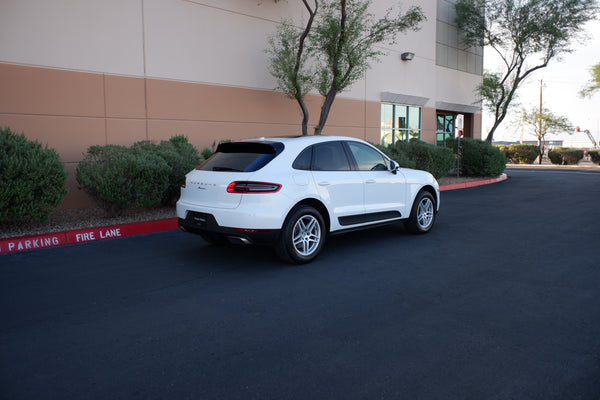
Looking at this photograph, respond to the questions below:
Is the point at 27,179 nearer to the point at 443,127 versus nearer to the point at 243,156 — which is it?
the point at 243,156

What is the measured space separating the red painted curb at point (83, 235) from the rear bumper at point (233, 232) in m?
2.70

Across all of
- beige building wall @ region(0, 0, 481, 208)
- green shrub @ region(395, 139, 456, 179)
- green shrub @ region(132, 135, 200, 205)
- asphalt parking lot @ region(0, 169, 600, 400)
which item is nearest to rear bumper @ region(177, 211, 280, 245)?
asphalt parking lot @ region(0, 169, 600, 400)

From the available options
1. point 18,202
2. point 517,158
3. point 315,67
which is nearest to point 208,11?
point 315,67

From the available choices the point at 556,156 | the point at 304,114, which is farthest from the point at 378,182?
the point at 556,156

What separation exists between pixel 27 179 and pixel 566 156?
38.3 m

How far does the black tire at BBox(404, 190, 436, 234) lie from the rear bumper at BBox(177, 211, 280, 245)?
311cm

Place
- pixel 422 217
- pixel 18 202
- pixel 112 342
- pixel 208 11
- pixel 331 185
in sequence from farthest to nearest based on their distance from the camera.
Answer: pixel 208 11 < pixel 422 217 < pixel 18 202 < pixel 331 185 < pixel 112 342

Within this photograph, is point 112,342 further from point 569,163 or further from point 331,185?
point 569,163

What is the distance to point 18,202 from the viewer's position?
23.7ft

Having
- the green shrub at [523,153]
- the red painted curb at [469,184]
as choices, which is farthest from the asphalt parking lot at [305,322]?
the green shrub at [523,153]

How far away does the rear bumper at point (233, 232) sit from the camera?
18.6 ft

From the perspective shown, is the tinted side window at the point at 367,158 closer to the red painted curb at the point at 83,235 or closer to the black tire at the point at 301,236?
the black tire at the point at 301,236

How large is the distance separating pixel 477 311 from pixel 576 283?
65.7 inches

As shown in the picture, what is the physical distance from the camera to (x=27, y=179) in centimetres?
729
